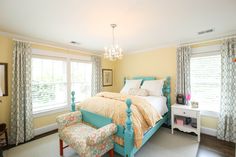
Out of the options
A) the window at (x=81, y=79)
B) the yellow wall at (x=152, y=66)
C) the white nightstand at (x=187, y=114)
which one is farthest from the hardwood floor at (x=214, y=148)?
the window at (x=81, y=79)

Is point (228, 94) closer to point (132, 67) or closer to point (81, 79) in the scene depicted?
point (132, 67)

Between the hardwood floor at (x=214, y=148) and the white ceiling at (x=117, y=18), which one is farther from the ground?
the white ceiling at (x=117, y=18)

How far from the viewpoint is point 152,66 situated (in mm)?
3951

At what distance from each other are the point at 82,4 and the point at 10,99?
2.63 metres

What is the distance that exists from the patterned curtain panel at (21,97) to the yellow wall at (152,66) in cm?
316

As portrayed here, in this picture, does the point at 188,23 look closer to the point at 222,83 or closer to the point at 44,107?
the point at 222,83

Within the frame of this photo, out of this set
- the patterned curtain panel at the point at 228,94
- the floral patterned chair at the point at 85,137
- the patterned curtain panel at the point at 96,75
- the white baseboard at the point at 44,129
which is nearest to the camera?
the floral patterned chair at the point at 85,137

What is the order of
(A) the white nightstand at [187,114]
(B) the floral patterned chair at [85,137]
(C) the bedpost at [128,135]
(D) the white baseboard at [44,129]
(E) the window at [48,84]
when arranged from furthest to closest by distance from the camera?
(E) the window at [48,84], (D) the white baseboard at [44,129], (A) the white nightstand at [187,114], (C) the bedpost at [128,135], (B) the floral patterned chair at [85,137]

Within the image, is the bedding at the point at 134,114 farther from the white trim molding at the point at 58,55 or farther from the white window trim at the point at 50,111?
the white trim molding at the point at 58,55

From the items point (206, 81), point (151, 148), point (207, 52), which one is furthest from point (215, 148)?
point (207, 52)

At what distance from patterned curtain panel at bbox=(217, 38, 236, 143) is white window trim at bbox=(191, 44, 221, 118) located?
15cm

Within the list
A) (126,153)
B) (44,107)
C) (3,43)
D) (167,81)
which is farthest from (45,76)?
(167,81)

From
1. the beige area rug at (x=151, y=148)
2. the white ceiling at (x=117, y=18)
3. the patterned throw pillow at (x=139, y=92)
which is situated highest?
the white ceiling at (x=117, y=18)

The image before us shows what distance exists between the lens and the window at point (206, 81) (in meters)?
2.80
